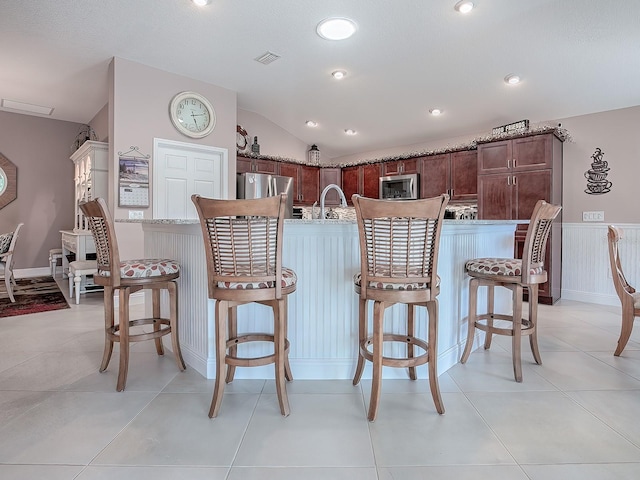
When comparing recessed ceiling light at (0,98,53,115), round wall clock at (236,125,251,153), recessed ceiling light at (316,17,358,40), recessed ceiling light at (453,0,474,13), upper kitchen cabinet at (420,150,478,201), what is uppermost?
recessed ceiling light at (0,98,53,115)

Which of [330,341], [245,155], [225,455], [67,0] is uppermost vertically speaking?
[67,0]

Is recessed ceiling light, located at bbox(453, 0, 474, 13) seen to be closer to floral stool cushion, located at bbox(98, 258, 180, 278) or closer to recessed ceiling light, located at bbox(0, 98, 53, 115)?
floral stool cushion, located at bbox(98, 258, 180, 278)

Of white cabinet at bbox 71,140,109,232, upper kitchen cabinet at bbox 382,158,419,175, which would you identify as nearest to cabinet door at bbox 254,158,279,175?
upper kitchen cabinet at bbox 382,158,419,175

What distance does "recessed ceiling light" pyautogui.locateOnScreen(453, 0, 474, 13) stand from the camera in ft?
9.48

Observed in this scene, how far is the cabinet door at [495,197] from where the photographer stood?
→ 14.1 ft

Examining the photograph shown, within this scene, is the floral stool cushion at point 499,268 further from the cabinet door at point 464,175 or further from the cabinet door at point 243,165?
the cabinet door at point 243,165

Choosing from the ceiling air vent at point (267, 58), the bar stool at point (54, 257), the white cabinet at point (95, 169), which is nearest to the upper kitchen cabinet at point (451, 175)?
the ceiling air vent at point (267, 58)

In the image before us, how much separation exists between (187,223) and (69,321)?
224 centimetres

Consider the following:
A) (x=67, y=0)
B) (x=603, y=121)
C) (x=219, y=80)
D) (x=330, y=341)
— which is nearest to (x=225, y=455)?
(x=330, y=341)

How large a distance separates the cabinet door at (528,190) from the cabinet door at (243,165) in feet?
11.9

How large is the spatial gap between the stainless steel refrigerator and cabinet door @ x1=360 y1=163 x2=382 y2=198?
1.35 metres

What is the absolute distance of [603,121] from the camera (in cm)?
406

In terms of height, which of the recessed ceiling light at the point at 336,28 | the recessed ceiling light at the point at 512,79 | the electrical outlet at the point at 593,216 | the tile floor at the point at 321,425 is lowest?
the tile floor at the point at 321,425

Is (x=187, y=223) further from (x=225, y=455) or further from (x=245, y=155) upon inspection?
(x=245, y=155)
